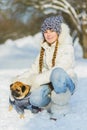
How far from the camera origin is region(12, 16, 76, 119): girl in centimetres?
555

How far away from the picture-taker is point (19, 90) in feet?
18.4

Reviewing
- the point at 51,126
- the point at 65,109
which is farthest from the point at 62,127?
the point at 65,109

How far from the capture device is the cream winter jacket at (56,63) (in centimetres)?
565

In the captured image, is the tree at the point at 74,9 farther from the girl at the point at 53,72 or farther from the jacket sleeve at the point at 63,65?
the jacket sleeve at the point at 63,65

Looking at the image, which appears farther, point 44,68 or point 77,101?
point 77,101

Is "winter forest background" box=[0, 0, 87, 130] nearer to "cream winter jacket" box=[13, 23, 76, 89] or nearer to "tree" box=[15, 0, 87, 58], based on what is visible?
"tree" box=[15, 0, 87, 58]

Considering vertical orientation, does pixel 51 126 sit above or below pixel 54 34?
below

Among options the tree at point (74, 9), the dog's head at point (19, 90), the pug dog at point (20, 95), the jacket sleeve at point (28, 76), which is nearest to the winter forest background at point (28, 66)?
the tree at point (74, 9)

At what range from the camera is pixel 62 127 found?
5.24 m

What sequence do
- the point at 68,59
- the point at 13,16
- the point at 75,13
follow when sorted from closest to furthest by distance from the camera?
1. the point at 68,59
2. the point at 75,13
3. the point at 13,16

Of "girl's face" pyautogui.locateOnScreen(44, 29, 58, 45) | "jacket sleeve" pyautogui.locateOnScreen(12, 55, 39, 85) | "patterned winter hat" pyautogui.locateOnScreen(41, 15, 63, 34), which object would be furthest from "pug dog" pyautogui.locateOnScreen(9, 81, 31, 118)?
"patterned winter hat" pyautogui.locateOnScreen(41, 15, 63, 34)

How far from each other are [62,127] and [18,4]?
15.4m

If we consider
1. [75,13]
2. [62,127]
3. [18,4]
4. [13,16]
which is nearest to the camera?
[62,127]

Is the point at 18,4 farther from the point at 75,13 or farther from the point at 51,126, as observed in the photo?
the point at 51,126
